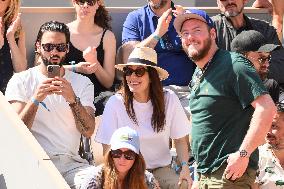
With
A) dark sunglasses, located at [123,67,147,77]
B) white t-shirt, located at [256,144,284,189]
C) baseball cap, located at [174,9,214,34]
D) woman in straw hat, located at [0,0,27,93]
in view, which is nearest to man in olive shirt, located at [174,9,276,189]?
baseball cap, located at [174,9,214,34]

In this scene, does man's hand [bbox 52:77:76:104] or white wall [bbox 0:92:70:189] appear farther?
man's hand [bbox 52:77:76:104]

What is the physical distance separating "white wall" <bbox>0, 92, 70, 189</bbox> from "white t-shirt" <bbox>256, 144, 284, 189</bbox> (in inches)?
70.4

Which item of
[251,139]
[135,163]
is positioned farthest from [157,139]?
[251,139]

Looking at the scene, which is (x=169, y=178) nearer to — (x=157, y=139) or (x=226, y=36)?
(x=157, y=139)

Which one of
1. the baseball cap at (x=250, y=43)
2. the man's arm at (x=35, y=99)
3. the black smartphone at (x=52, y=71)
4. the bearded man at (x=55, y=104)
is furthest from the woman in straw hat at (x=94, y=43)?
the baseball cap at (x=250, y=43)

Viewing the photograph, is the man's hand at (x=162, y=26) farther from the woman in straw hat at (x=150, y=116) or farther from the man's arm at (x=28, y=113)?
the man's arm at (x=28, y=113)

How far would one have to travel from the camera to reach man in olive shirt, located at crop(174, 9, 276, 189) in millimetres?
4777

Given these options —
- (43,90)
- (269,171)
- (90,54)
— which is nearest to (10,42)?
(90,54)

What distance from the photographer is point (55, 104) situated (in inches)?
251

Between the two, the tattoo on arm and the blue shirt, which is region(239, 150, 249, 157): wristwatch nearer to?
the tattoo on arm

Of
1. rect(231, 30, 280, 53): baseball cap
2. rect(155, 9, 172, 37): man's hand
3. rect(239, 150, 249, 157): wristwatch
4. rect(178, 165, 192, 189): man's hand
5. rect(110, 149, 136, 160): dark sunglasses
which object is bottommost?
rect(178, 165, 192, 189): man's hand

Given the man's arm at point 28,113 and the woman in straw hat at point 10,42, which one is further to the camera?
the woman in straw hat at point 10,42

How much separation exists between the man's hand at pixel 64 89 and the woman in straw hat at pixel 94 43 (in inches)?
40.8

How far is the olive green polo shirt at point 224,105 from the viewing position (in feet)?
16.0
